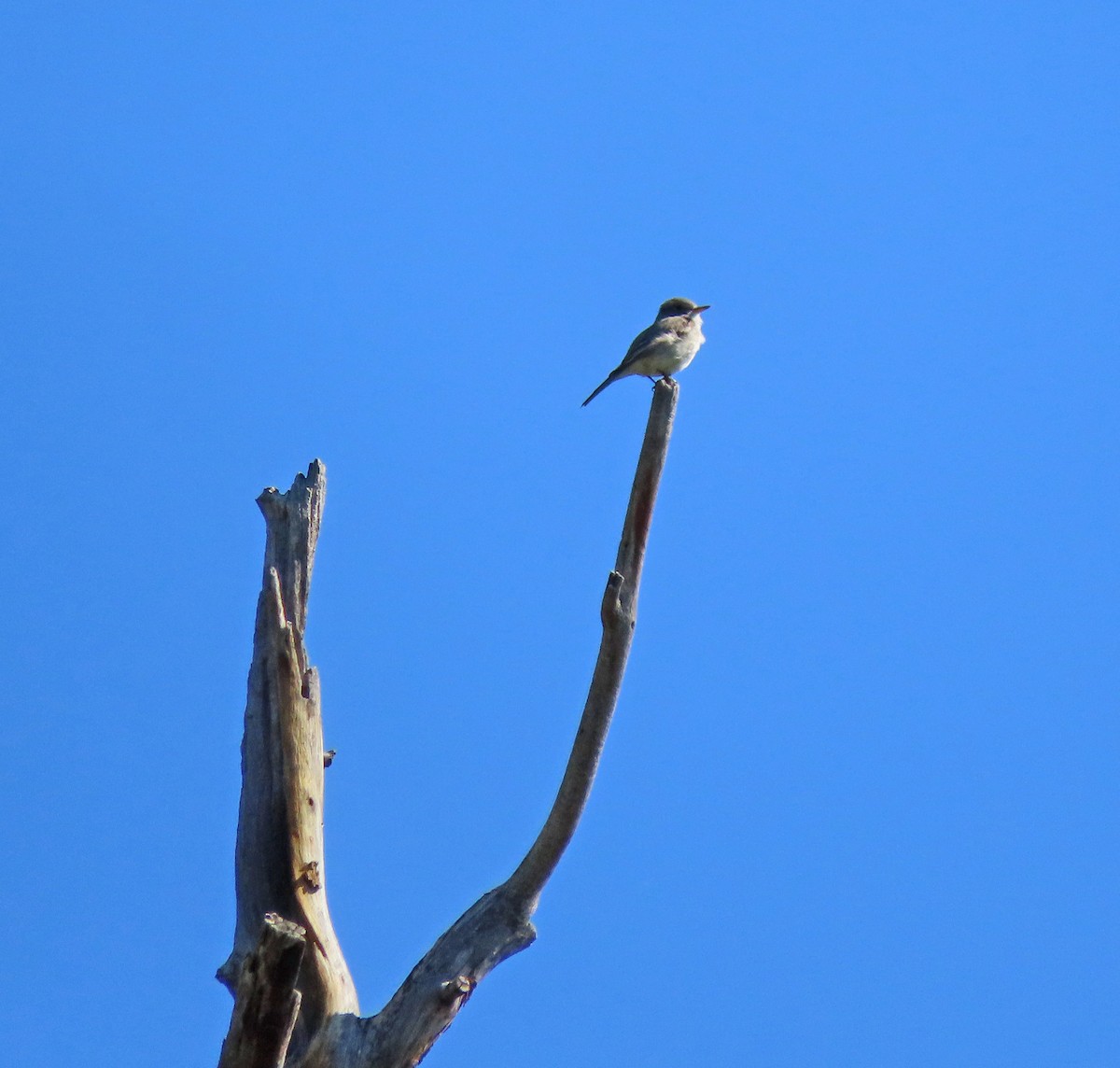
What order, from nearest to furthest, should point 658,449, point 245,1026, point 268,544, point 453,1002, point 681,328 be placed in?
point 245,1026 → point 453,1002 → point 658,449 → point 268,544 → point 681,328

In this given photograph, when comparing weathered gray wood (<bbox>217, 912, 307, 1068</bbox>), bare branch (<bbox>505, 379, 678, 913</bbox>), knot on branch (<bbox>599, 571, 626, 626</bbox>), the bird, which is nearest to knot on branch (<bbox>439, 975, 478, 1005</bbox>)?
bare branch (<bbox>505, 379, 678, 913</bbox>)

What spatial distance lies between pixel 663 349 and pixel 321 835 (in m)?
4.37

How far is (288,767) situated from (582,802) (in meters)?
1.47

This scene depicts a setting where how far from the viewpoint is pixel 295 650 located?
20.4ft

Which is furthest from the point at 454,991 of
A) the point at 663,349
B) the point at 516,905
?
the point at 663,349

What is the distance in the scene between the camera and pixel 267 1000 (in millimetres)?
4305

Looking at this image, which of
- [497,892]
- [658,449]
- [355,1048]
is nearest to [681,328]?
[658,449]

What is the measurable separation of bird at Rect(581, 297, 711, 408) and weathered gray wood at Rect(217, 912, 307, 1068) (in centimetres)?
542

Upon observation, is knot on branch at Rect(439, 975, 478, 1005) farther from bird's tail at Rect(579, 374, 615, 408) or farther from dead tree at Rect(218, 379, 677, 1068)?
bird's tail at Rect(579, 374, 615, 408)

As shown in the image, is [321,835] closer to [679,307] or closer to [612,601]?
[612,601]

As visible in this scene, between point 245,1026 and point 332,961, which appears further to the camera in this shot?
point 332,961

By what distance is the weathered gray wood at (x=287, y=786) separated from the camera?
5.77 m

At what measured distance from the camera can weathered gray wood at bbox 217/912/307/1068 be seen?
416 centimetres

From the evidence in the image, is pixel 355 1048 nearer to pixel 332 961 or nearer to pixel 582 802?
pixel 332 961
